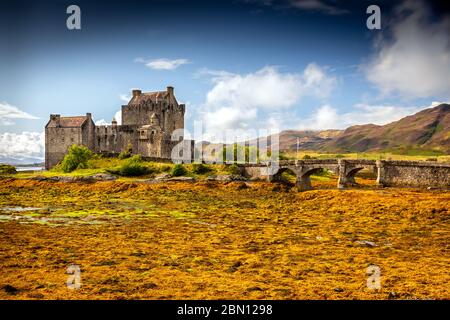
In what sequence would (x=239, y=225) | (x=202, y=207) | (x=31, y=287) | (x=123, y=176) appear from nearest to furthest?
(x=31, y=287), (x=239, y=225), (x=202, y=207), (x=123, y=176)

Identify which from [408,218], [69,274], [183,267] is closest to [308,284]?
[183,267]

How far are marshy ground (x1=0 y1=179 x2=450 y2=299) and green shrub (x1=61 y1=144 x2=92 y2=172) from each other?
70.4 feet

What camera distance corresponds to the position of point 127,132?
75375mm

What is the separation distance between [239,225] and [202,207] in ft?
32.4

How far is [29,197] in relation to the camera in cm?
4269

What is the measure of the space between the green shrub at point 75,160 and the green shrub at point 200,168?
764 inches

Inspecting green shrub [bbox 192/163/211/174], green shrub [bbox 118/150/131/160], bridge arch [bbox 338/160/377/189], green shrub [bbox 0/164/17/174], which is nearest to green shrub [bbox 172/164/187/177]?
green shrub [bbox 192/163/211/174]

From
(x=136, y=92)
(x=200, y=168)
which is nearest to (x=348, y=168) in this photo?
(x=200, y=168)

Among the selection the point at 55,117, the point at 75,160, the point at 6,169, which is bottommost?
the point at 6,169

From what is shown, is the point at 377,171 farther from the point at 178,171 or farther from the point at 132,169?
the point at 132,169

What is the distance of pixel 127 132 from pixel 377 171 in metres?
48.7

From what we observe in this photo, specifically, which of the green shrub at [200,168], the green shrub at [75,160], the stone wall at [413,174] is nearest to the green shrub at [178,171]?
the green shrub at [200,168]

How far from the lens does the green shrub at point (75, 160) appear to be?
205 ft
